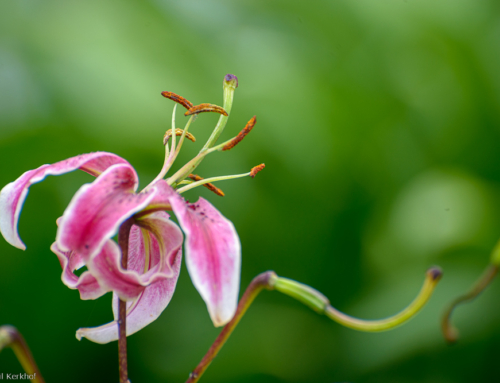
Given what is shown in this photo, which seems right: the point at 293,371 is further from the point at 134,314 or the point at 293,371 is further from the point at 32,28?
the point at 32,28

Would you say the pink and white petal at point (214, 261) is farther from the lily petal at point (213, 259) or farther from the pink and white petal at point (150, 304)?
the pink and white petal at point (150, 304)

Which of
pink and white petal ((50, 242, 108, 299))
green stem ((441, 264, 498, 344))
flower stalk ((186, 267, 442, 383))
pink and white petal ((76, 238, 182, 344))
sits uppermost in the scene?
green stem ((441, 264, 498, 344))

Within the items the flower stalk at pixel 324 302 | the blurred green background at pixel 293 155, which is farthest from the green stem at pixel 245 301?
the blurred green background at pixel 293 155

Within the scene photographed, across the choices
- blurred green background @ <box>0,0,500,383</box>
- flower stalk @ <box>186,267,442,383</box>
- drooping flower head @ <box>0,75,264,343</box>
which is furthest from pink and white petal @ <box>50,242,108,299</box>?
blurred green background @ <box>0,0,500,383</box>

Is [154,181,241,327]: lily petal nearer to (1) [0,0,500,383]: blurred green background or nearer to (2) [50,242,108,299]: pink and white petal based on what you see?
(2) [50,242,108,299]: pink and white petal

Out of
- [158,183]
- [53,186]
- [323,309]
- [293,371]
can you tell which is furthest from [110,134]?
[323,309]

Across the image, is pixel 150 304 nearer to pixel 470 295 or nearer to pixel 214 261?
pixel 214 261
